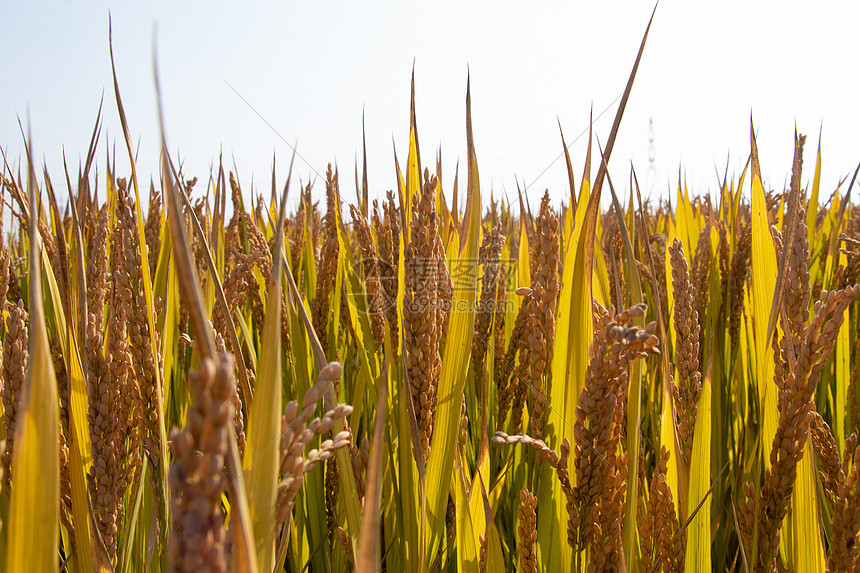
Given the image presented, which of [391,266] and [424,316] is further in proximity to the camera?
[391,266]

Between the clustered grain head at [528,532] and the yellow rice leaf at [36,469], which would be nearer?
the yellow rice leaf at [36,469]

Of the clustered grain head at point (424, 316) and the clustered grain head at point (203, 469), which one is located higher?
the clustered grain head at point (424, 316)

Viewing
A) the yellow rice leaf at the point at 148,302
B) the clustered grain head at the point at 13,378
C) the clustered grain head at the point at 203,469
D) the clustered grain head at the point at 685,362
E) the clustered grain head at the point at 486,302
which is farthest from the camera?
the clustered grain head at the point at 486,302

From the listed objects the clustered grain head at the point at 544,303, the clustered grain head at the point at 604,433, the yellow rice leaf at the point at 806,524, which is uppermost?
the clustered grain head at the point at 544,303

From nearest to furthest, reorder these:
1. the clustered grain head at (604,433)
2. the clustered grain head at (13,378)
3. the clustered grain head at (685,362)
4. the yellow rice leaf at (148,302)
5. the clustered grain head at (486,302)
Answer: the clustered grain head at (604,433) < the clustered grain head at (13,378) < the yellow rice leaf at (148,302) < the clustered grain head at (685,362) < the clustered grain head at (486,302)

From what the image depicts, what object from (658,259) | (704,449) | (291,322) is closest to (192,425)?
(704,449)

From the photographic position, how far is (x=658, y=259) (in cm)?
187

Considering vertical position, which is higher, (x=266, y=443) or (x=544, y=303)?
(x=544, y=303)

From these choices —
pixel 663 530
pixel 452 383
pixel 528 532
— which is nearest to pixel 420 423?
pixel 452 383

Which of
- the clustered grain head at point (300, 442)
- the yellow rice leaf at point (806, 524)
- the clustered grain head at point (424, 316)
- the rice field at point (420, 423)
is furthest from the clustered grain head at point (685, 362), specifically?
the clustered grain head at point (300, 442)

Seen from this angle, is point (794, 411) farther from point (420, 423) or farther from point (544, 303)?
point (420, 423)

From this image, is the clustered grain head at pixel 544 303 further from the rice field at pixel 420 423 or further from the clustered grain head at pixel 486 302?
the clustered grain head at pixel 486 302

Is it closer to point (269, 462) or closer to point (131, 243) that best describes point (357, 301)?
point (131, 243)

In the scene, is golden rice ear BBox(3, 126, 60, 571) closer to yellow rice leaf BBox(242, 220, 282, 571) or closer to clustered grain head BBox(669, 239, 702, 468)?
yellow rice leaf BBox(242, 220, 282, 571)
